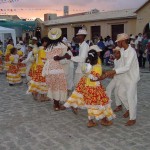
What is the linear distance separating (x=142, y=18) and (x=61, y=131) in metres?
17.0

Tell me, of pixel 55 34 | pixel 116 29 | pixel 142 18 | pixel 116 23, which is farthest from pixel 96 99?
pixel 116 29

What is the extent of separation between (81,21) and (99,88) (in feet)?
70.7

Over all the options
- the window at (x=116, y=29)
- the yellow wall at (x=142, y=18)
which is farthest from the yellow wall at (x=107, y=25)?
the yellow wall at (x=142, y=18)

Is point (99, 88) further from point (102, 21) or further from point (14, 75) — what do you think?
point (102, 21)

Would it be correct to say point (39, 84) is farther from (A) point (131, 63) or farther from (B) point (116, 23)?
(B) point (116, 23)

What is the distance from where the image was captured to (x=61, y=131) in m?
5.71

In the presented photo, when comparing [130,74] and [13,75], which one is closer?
[130,74]

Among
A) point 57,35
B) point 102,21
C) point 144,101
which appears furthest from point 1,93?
point 102,21

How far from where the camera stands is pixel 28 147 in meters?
4.95

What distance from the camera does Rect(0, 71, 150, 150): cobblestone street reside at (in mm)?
5012

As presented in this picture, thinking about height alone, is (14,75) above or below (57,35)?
below

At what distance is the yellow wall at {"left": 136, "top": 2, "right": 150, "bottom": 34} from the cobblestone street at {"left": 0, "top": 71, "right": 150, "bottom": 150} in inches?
560

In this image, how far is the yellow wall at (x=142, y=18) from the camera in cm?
2098

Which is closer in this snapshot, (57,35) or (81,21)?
(57,35)
